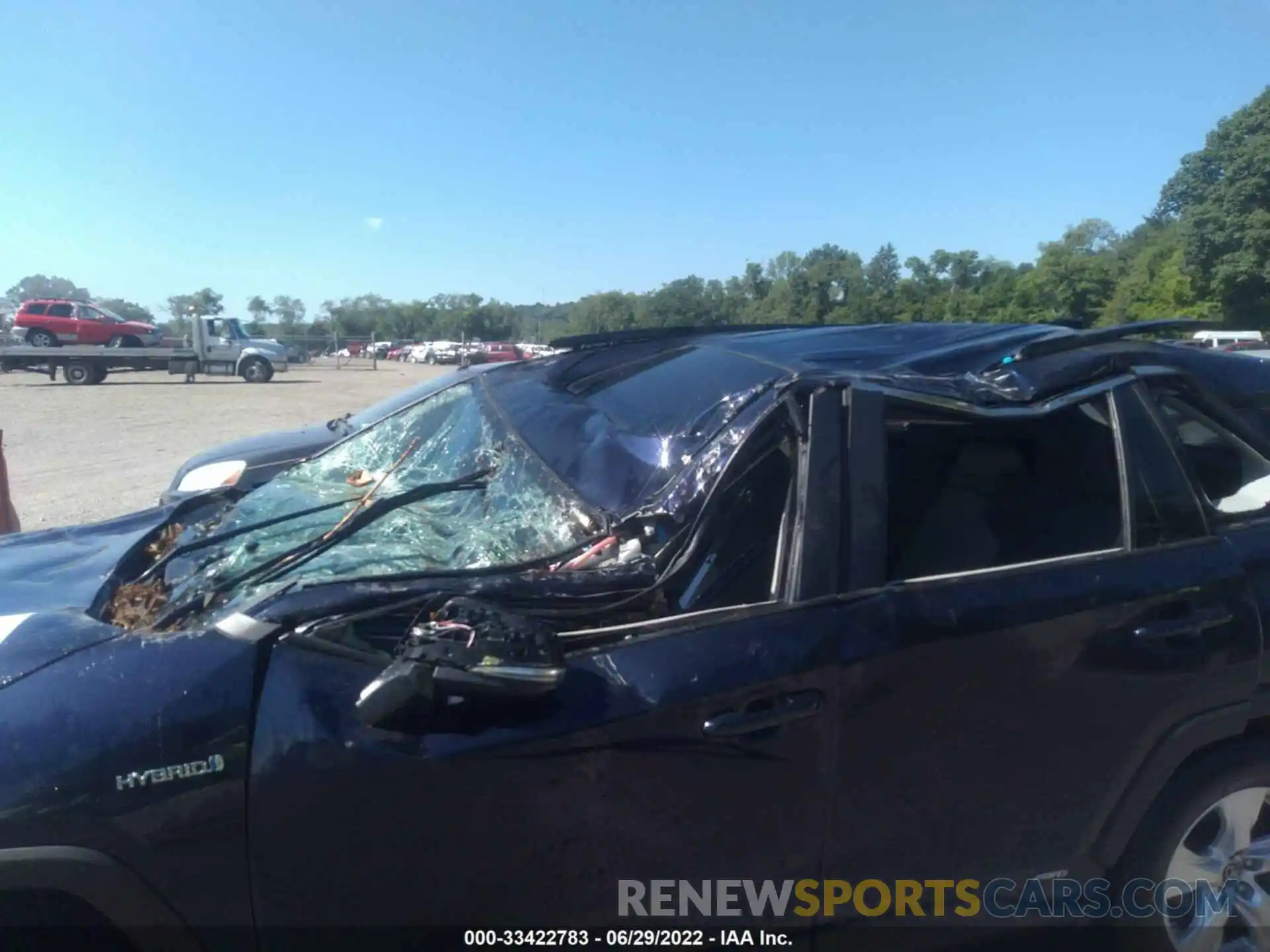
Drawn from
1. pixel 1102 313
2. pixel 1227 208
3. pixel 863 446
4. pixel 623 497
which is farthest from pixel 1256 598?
pixel 1227 208

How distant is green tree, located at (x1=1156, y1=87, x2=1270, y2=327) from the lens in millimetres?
37875

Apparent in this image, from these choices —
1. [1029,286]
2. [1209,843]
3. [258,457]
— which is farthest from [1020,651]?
[1029,286]

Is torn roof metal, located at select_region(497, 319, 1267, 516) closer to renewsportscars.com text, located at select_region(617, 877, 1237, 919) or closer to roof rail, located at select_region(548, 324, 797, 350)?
roof rail, located at select_region(548, 324, 797, 350)

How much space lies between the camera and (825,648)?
2.11 m

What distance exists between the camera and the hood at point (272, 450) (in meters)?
6.38

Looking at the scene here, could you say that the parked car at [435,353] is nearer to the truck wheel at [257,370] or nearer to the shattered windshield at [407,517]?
the truck wheel at [257,370]

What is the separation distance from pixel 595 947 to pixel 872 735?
2.49 feet

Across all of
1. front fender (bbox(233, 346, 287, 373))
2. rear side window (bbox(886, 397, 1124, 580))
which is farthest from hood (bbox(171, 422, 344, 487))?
front fender (bbox(233, 346, 287, 373))

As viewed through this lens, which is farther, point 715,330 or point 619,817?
point 715,330

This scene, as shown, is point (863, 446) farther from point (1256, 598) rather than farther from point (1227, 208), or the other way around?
point (1227, 208)

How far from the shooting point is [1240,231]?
38531mm

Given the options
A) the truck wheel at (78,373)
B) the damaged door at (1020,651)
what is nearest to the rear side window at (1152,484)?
the damaged door at (1020,651)

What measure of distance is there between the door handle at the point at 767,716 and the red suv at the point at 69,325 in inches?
1454

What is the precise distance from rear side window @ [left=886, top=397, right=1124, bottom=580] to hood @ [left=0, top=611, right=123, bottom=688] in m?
1.84
